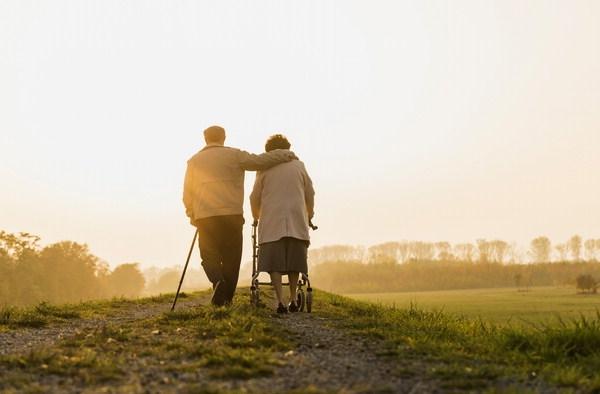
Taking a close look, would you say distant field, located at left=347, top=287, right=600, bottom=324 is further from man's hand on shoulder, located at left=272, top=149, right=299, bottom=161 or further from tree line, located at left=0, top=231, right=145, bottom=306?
tree line, located at left=0, top=231, right=145, bottom=306

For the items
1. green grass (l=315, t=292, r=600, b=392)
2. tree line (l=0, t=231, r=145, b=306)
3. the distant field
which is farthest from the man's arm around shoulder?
tree line (l=0, t=231, r=145, b=306)

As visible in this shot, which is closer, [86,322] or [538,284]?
[86,322]

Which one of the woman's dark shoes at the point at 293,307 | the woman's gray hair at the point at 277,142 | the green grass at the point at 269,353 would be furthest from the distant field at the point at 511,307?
the woman's gray hair at the point at 277,142

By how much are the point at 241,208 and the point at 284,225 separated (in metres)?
0.98

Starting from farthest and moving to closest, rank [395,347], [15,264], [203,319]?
[15,264] → [203,319] → [395,347]

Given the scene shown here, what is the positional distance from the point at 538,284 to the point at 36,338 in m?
92.9

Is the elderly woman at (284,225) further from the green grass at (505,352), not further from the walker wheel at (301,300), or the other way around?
the green grass at (505,352)

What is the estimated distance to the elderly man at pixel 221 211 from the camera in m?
8.88

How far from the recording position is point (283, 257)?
8375 mm

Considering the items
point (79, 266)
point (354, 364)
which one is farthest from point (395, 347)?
point (79, 266)

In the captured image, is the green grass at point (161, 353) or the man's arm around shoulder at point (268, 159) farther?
the man's arm around shoulder at point (268, 159)

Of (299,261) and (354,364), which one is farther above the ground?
(299,261)

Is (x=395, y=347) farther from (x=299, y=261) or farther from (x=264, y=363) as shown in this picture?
(x=299, y=261)

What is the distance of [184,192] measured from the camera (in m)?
9.35
